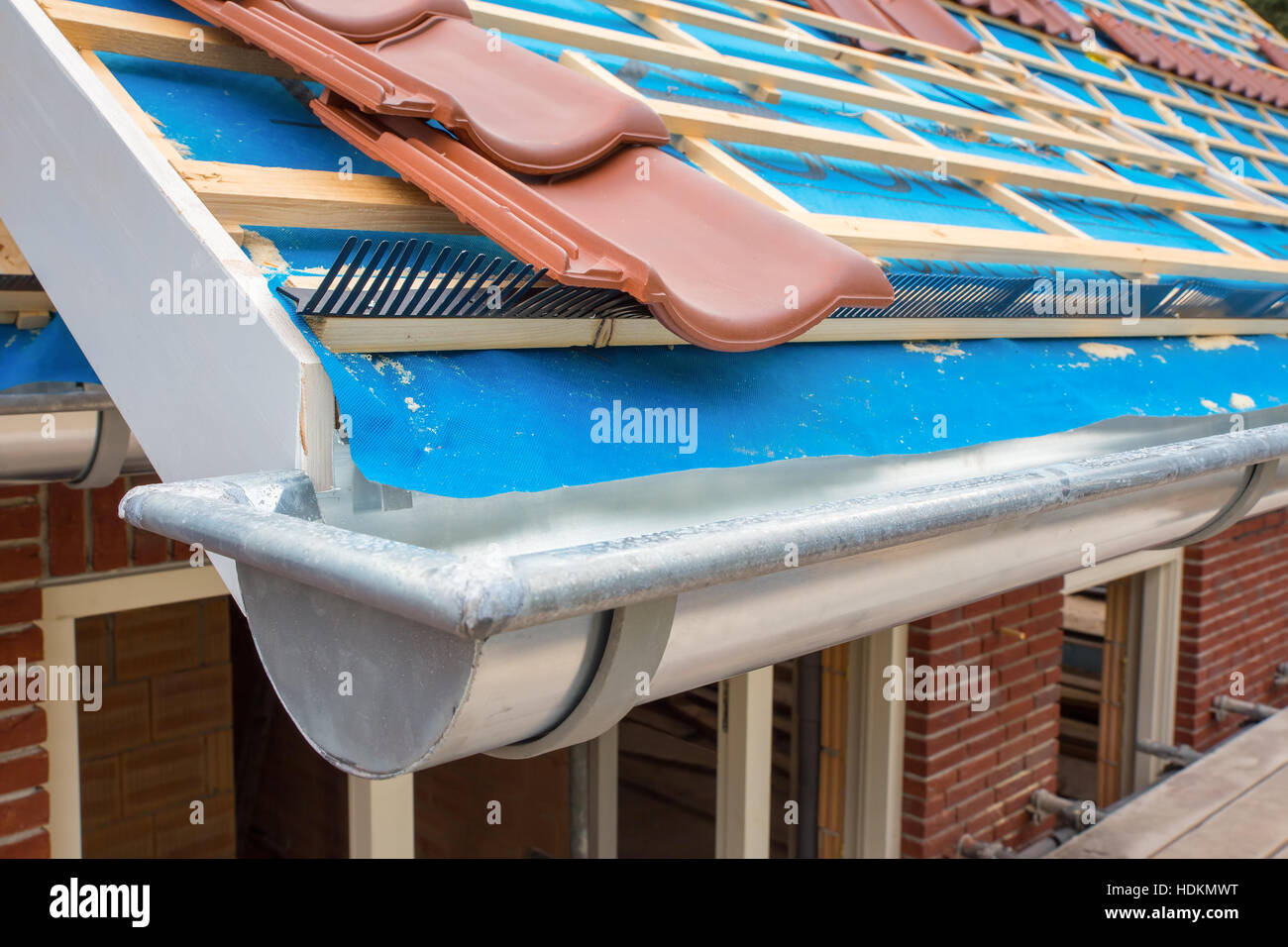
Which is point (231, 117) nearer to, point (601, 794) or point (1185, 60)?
point (601, 794)

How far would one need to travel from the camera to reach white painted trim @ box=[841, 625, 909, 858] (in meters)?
4.88

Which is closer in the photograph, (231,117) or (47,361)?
(231,117)

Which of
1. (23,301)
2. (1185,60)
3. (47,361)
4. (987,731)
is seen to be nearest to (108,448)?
(47,361)

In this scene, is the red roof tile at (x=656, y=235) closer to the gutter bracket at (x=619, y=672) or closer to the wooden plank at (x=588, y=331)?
the wooden plank at (x=588, y=331)

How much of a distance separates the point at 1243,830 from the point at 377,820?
3.78m

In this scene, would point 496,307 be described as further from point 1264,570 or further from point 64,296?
point 1264,570

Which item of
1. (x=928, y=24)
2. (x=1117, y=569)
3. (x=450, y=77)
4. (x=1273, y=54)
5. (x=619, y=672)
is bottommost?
(x=1117, y=569)

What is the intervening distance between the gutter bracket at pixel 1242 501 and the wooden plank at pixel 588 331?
1.79 ft

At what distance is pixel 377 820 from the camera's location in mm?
3590

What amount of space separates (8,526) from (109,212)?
163 centimetres

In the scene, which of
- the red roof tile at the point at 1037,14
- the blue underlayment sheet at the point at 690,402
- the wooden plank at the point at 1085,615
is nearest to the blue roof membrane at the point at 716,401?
the blue underlayment sheet at the point at 690,402

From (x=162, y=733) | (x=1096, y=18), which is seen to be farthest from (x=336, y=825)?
(x=1096, y=18)

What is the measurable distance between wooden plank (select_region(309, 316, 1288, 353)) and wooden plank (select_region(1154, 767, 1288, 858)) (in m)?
2.94

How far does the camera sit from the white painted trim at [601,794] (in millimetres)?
6109
